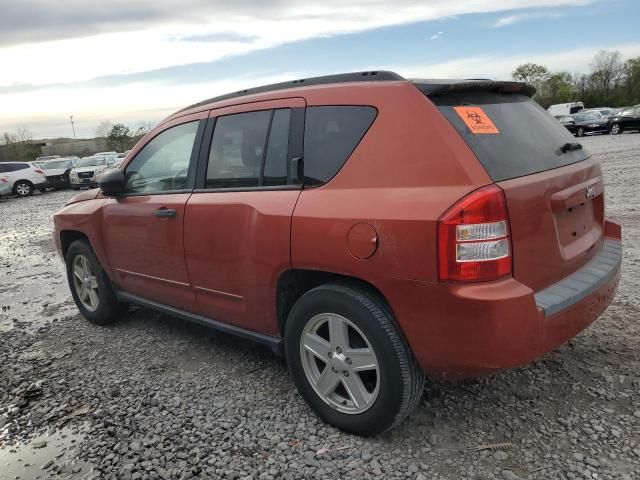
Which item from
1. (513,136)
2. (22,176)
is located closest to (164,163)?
(513,136)

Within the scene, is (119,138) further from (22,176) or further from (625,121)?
(625,121)

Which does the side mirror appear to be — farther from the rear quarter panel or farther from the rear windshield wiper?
the rear windshield wiper

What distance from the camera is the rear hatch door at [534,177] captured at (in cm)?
238

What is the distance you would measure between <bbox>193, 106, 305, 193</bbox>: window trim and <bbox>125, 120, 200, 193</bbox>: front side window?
15 centimetres

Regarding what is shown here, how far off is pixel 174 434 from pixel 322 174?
1655 millimetres

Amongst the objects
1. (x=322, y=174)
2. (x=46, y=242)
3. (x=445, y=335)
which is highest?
(x=322, y=174)

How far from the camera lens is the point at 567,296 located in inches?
98.7

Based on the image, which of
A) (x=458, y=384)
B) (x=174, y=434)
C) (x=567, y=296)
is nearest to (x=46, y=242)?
(x=174, y=434)

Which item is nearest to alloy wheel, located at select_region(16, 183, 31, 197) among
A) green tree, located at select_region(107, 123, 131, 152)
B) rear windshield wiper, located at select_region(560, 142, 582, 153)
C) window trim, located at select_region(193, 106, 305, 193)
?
window trim, located at select_region(193, 106, 305, 193)

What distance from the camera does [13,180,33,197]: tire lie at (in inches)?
877

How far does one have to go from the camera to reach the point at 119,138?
56844 mm

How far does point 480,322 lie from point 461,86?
1171 mm

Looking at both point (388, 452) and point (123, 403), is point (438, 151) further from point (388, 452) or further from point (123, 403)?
→ point (123, 403)

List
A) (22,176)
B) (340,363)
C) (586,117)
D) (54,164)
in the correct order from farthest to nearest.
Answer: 1. (586,117)
2. (54,164)
3. (22,176)
4. (340,363)
